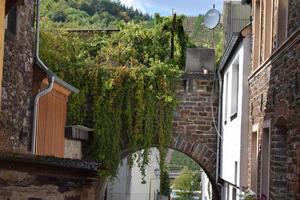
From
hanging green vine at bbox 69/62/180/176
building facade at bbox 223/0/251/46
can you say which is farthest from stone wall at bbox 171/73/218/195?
building facade at bbox 223/0/251/46

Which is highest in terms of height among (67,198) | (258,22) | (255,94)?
(258,22)

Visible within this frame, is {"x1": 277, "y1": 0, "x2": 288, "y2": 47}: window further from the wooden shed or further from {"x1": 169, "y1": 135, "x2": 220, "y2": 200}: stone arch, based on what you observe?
{"x1": 169, "y1": 135, "x2": 220, "y2": 200}: stone arch

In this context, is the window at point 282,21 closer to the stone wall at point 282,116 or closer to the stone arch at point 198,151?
the stone wall at point 282,116

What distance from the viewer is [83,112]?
1614cm

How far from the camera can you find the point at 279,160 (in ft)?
30.5

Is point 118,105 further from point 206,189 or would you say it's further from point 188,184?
point 188,184

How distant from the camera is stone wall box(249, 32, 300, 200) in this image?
25.7 ft

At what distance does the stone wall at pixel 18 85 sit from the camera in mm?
9320

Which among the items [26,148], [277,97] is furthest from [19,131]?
[277,97]

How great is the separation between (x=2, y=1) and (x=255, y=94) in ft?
22.3

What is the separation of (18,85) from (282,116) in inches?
170

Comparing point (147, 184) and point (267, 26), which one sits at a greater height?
point (267, 26)

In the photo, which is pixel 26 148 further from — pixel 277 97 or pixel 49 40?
pixel 49 40

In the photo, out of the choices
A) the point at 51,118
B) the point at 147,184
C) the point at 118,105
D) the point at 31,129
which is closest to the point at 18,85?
A: the point at 31,129
